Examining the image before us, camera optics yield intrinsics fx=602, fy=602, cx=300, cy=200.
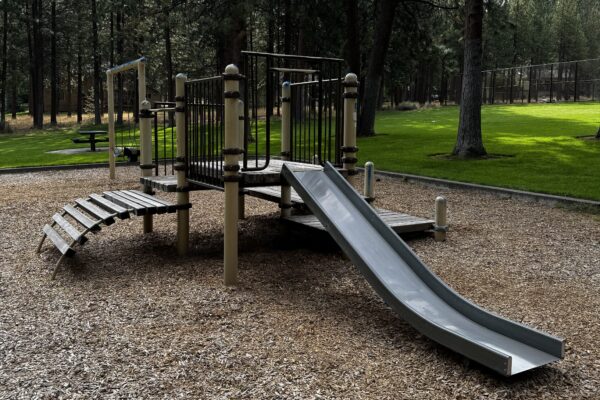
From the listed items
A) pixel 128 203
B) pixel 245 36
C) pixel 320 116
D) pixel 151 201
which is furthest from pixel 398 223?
pixel 245 36

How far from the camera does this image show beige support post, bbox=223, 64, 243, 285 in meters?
5.47

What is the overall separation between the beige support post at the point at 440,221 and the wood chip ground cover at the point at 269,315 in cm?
18

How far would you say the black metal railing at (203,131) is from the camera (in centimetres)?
648

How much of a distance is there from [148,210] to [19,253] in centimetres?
189

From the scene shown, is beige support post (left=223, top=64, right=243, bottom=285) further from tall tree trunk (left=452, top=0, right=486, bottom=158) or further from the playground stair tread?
tall tree trunk (left=452, top=0, right=486, bottom=158)

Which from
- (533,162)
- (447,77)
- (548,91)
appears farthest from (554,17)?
(533,162)

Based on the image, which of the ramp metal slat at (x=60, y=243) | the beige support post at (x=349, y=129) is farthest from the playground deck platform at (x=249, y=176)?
the ramp metal slat at (x=60, y=243)

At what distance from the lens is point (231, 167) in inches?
222

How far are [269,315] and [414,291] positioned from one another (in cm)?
116

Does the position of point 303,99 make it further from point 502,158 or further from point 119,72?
point 502,158

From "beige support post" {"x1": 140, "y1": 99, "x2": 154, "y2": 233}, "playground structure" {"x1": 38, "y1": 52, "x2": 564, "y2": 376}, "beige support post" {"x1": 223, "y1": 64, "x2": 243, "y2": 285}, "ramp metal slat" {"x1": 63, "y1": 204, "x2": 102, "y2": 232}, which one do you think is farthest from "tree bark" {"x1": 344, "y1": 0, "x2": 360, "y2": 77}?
"beige support post" {"x1": 223, "y1": 64, "x2": 243, "y2": 285}

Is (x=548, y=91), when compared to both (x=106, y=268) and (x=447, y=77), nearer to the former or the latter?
(x=447, y=77)

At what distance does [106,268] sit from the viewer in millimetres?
6398

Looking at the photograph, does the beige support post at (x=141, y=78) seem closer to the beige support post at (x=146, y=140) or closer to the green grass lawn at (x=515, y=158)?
the beige support post at (x=146, y=140)
